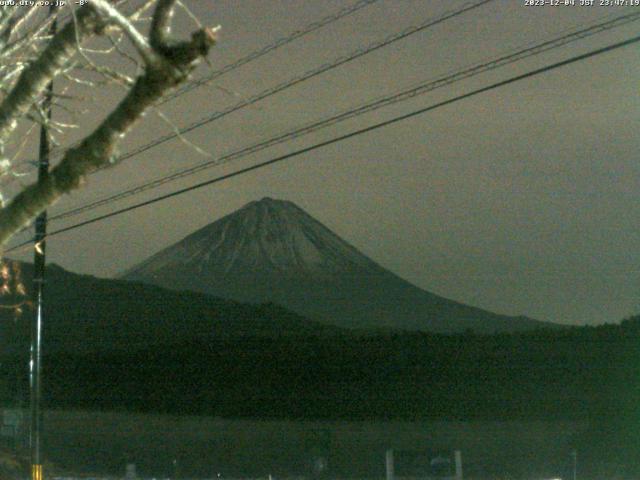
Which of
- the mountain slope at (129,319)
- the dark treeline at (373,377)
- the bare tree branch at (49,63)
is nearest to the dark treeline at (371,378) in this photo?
the dark treeline at (373,377)

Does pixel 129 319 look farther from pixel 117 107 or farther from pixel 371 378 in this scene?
pixel 117 107

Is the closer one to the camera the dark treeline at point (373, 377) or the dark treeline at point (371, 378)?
the dark treeline at point (371, 378)

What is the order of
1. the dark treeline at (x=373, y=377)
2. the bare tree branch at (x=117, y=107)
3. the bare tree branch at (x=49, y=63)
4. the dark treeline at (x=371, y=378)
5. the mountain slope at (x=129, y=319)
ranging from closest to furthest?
the bare tree branch at (x=117, y=107)
the bare tree branch at (x=49, y=63)
the dark treeline at (x=371, y=378)
the dark treeline at (x=373, y=377)
the mountain slope at (x=129, y=319)

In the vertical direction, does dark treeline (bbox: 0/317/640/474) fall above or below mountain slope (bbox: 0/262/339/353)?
below

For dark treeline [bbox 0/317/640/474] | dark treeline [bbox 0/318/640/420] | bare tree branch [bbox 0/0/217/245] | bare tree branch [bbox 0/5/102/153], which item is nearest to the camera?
bare tree branch [bbox 0/0/217/245]

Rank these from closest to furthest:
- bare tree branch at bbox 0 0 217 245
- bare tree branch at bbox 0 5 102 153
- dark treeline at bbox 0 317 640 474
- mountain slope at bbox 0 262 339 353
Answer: bare tree branch at bbox 0 0 217 245 → bare tree branch at bbox 0 5 102 153 → dark treeline at bbox 0 317 640 474 → mountain slope at bbox 0 262 339 353

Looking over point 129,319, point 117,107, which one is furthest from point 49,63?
point 129,319

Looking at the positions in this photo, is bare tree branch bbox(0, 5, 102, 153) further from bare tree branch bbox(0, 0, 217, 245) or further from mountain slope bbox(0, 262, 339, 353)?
mountain slope bbox(0, 262, 339, 353)

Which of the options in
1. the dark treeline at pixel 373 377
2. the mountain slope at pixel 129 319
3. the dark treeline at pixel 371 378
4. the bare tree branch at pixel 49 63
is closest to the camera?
the bare tree branch at pixel 49 63

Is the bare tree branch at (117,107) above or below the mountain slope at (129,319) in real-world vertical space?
below

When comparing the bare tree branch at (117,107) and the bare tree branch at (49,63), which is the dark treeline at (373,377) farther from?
the bare tree branch at (117,107)

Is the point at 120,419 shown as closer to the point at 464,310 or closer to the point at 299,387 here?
the point at 299,387

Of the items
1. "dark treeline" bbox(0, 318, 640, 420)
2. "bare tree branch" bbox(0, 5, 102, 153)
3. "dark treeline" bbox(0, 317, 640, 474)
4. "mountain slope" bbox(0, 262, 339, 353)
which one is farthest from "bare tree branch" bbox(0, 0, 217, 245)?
"mountain slope" bbox(0, 262, 339, 353)
